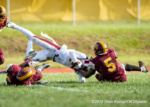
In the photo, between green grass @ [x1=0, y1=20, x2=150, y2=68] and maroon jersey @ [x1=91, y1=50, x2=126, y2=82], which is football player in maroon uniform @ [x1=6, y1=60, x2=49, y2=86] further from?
green grass @ [x1=0, y1=20, x2=150, y2=68]

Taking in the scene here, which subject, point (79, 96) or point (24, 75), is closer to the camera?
point (79, 96)

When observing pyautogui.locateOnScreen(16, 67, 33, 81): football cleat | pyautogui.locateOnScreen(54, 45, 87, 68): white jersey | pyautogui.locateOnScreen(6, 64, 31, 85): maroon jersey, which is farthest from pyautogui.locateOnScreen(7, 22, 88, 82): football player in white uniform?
pyautogui.locateOnScreen(16, 67, 33, 81): football cleat

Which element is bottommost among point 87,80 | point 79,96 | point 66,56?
point 87,80

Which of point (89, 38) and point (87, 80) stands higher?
point (89, 38)

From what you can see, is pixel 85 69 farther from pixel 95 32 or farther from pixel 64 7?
pixel 64 7

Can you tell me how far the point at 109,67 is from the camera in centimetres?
839

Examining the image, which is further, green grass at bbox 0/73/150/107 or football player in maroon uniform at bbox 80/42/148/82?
football player in maroon uniform at bbox 80/42/148/82

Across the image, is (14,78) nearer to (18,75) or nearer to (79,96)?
(18,75)

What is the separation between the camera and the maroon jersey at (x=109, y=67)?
8.40 meters

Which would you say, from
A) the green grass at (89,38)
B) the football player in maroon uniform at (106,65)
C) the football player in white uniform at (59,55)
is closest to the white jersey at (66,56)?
the football player in white uniform at (59,55)

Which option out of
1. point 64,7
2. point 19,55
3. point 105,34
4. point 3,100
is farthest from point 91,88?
point 64,7

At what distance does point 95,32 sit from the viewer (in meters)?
20.6

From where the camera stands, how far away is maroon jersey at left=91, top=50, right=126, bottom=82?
840 centimetres

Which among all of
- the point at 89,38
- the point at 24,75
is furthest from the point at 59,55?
the point at 89,38
